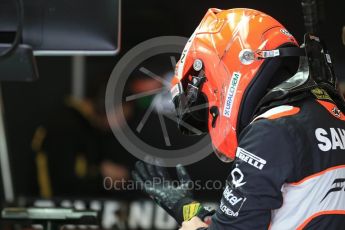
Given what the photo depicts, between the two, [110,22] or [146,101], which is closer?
[110,22]

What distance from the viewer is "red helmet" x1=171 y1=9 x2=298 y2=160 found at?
1.97m

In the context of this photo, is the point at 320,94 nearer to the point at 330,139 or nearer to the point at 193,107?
the point at 330,139

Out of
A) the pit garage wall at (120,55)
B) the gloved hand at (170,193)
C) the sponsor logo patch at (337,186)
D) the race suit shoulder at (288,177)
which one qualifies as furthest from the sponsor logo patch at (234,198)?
the pit garage wall at (120,55)

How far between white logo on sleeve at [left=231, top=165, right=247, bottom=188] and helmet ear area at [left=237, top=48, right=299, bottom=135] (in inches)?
8.8

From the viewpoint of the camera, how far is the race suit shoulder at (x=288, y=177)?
1.75 meters

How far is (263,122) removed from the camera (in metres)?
1.79

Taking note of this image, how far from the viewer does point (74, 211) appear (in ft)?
8.44

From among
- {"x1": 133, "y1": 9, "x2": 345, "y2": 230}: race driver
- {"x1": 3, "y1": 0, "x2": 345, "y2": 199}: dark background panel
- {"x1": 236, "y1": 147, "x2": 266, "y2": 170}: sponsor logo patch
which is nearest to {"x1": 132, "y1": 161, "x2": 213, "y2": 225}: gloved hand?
{"x1": 133, "y1": 9, "x2": 345, "y2": 230}: race driver

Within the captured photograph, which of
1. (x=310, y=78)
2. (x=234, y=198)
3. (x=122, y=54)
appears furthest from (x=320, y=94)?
(x=122, y=54)

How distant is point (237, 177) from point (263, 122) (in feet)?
0.54

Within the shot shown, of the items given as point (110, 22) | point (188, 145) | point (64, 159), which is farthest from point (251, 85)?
point (64, 159)

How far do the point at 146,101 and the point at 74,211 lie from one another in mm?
1223

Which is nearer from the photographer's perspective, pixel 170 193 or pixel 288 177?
pixel 288 177

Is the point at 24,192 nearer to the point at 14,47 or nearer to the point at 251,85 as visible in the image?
the point at 14,47
